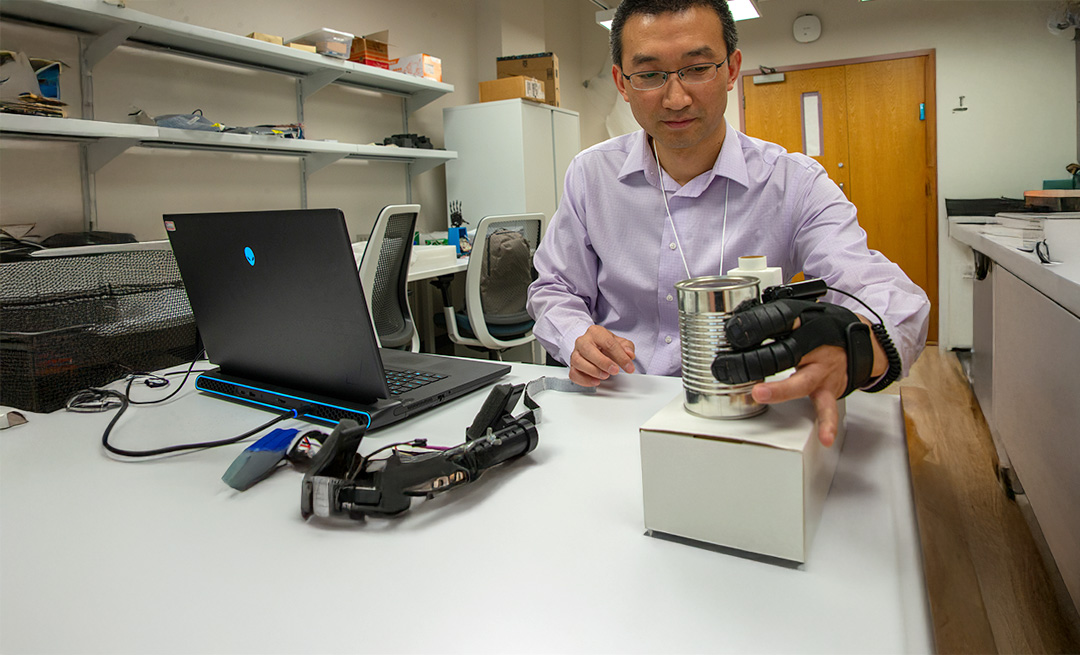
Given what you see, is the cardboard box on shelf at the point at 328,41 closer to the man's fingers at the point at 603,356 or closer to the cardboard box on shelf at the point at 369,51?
the cardboard box on shelf at the point at 369,51

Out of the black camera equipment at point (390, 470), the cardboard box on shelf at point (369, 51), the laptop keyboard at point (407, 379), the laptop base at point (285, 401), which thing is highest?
the cardboard box on shelf at point (369, 51)

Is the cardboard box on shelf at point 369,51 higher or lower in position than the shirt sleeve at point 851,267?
higher

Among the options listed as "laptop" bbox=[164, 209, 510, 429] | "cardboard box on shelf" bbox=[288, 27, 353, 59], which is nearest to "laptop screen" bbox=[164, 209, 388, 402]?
"laptop" bbox=[164, 209, 510, 429]

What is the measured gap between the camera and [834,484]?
2.22 ft

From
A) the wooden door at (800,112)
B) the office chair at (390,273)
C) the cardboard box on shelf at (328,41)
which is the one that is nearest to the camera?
the office chair at (390,273)

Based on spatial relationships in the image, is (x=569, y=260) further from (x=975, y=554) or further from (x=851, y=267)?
(x=975, y=554)

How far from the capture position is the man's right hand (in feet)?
3.20

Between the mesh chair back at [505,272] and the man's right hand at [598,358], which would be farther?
the mesh chair back at [505,272]

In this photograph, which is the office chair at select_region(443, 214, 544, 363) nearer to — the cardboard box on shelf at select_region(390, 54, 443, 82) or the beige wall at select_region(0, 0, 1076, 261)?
the beige wall at select_region(0, 0, 1076, 261)

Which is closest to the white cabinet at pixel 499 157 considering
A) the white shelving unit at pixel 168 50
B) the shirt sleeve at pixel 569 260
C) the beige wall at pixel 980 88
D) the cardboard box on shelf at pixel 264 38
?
the white shelving unit at pixel 168 50

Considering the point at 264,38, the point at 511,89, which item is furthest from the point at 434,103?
the point at 264,38

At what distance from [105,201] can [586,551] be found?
2815 mm

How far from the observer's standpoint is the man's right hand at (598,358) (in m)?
0.98

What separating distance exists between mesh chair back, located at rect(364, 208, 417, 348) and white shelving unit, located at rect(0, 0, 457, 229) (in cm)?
79
